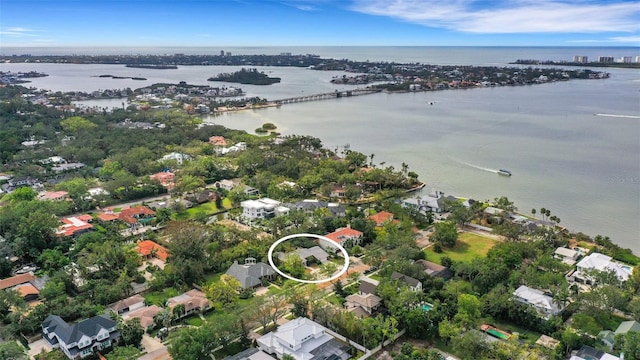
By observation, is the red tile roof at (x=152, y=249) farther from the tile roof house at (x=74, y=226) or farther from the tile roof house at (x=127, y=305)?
the tile roof house at (x=74, y=226)

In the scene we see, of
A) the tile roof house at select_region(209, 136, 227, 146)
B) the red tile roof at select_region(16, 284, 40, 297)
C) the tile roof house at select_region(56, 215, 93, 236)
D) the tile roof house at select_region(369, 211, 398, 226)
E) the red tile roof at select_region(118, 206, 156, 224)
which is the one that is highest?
the tile roof house at select_region(209, 136, 227, 146)

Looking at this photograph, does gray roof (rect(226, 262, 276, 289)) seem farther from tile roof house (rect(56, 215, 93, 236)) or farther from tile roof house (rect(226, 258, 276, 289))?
tile roof house (rect(56, 215, 93, 236))

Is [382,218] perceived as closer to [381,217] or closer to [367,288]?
[381,217]

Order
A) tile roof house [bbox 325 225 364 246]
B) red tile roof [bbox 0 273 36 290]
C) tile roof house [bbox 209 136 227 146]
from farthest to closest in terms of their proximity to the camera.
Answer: tile roof house [bbox 209 136 227 146]
tile roof house [bbox 325 225 364 246]
red tile roof [bbox 0 273 36 290]

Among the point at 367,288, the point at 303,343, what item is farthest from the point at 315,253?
the point at 303,343

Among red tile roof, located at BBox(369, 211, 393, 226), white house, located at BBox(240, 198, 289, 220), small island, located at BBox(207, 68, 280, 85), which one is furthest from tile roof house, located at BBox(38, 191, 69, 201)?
small island, located at BBox(207, 68, 280, 85)

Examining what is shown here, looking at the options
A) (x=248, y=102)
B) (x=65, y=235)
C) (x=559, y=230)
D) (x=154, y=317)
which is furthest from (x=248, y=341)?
(x=248, y=102)

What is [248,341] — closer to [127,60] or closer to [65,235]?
[65,235]
